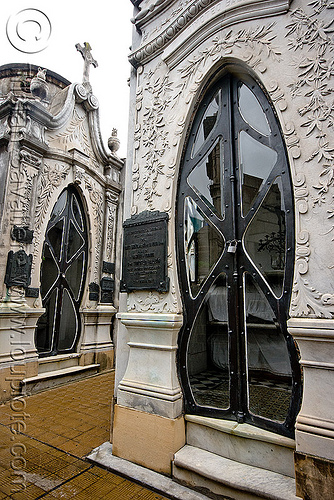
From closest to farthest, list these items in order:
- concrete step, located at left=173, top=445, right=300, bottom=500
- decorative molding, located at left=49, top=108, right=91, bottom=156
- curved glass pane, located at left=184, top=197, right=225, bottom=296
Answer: concrete step, located at left=173, top=445, right=300, bottom=500, curved glass pane, located at left=184, top=197, right=225, bottom=296, decorative molding, located at left=49, top=108, right=91, bottom=156

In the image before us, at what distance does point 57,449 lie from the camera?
10.5ft

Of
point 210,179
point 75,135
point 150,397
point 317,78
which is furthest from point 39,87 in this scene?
point 150,397

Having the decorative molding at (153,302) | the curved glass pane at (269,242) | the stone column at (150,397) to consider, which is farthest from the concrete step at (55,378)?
the curved glass pane at (269,242)

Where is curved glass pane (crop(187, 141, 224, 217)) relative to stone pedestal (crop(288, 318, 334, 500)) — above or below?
above

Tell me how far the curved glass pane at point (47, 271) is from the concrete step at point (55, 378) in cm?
167

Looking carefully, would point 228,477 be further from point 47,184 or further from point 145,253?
point 47,184

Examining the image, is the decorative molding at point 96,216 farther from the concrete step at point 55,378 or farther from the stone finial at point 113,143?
the concrete step at point 55,378

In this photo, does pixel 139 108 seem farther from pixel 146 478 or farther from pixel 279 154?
pixel 146 478

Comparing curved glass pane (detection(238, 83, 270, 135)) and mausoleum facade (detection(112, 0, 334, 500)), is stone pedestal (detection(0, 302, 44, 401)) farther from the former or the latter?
curved glass pane (detection(238, 83, 270, 135))

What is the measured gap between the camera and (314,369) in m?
2.15

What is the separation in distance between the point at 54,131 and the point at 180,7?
160 inches

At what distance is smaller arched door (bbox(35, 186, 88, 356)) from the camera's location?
257 inches

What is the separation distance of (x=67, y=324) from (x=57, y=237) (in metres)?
2.08

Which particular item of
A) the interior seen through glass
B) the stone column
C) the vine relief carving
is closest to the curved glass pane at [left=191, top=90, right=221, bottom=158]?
the interior seen through glass
